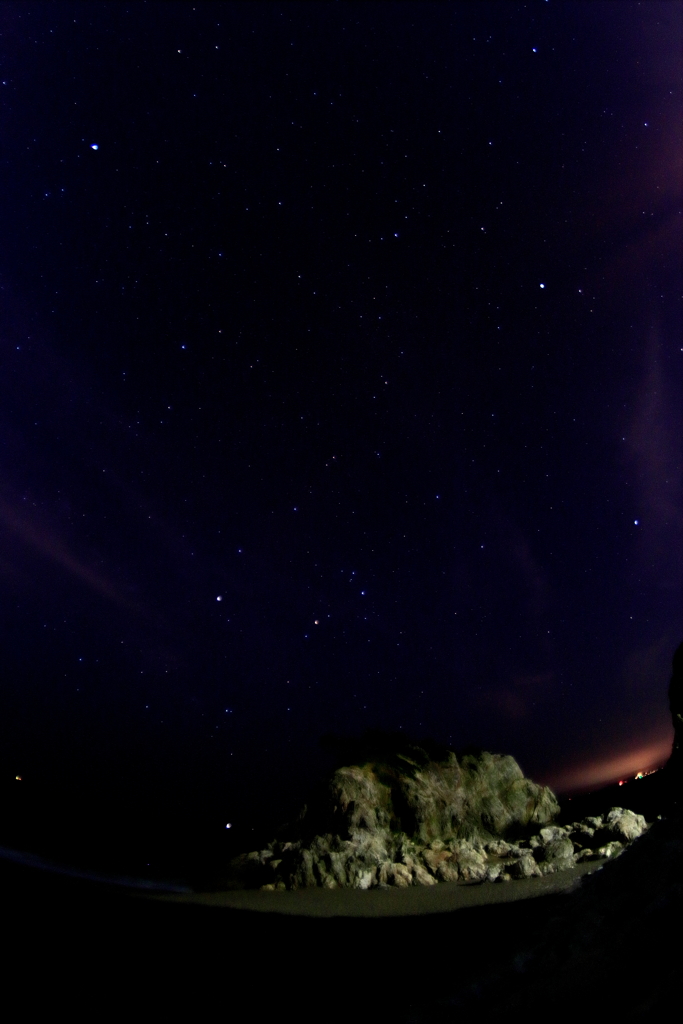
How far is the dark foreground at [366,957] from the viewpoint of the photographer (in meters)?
3.98

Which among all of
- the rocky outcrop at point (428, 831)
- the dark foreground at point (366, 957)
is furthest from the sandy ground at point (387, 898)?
the dark foreground at point (366, 957)

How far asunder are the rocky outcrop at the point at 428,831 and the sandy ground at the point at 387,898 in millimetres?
551

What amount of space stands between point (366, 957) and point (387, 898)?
477 cm

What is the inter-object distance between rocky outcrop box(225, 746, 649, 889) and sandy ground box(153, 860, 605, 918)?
55cm

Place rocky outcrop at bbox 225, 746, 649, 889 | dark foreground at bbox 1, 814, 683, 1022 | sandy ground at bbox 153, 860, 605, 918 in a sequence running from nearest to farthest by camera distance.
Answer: dark foreground at bbox 1, 814, 683, 1022, sandy ground at bbox 153, 860, 605, 918, rocky outcrop at bbox 225, 746, 649, 889

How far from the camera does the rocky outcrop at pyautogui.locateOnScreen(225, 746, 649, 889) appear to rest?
12397 millimetres

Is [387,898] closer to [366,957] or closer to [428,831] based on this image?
[366,957]

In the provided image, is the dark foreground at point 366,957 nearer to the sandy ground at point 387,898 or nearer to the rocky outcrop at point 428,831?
the sandy ground at point 387,898

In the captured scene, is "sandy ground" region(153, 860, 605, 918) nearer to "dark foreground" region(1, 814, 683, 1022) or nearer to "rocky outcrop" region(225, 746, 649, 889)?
"rocky outcrop" region(225, 746, 649, 889)

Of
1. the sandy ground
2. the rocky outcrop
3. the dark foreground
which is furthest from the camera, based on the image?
the rocky outcrop

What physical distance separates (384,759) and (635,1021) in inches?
681

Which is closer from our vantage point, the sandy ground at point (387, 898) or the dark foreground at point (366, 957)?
the dark foreground at point (366, 957)

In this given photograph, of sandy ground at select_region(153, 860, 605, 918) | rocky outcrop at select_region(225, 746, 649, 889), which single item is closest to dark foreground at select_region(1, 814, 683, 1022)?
sandy ground at select_region(153, 860, 605, 918)

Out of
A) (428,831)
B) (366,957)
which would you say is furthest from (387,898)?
(428,831)
